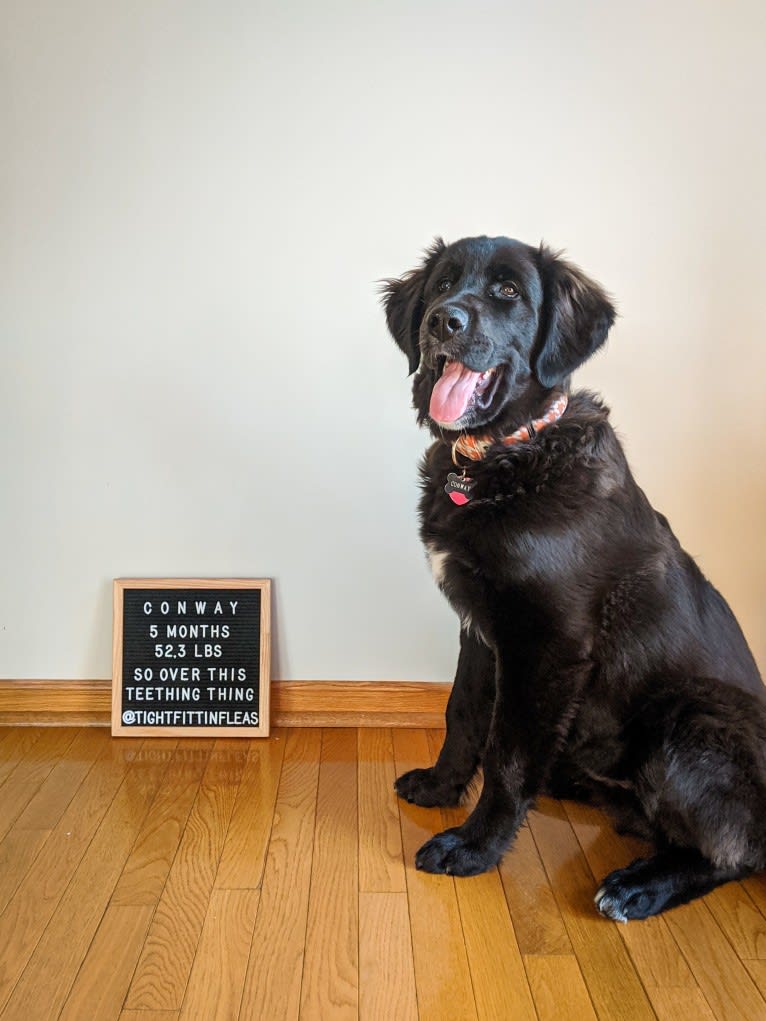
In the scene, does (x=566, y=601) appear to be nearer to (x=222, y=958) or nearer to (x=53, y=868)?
(x=222, y=958)

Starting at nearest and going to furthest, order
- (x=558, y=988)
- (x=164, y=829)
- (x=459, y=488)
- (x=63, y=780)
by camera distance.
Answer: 1. (x=558, y=988)
2. (x=459, y=488)
3. (x=164, y=829)
4. (x=63, y=780)

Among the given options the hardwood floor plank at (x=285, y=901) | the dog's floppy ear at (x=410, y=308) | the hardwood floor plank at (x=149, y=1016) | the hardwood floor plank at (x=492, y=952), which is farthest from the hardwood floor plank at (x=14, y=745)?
the dog's floppy ear at (x=410, y=308)

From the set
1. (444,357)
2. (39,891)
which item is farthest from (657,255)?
(39,891)

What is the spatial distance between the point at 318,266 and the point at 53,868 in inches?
61.8

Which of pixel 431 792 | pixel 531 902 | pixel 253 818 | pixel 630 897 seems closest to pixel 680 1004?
pixel 630 897

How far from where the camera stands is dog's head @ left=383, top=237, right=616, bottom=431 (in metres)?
1.81

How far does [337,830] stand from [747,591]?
135 cm

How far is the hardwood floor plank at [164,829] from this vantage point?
68.0 inches

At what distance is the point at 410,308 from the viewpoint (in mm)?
2027

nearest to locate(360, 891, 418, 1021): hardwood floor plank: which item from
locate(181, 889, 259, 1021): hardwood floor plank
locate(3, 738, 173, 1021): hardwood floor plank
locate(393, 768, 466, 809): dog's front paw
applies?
locate(181, 889, 259, 1021): hardwood floor plank

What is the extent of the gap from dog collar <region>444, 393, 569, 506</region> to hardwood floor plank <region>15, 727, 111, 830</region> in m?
1.15

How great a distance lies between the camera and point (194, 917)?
165cm

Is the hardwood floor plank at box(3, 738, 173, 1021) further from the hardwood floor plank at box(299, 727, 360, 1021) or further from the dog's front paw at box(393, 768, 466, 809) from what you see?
the dog's front paw at box(393, 768, 466, 809)

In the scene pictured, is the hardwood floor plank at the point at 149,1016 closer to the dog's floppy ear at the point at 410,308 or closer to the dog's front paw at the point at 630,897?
the dog's front paw at the point at 630,897
